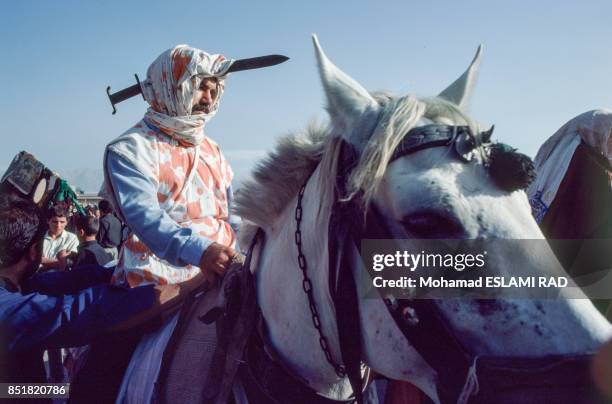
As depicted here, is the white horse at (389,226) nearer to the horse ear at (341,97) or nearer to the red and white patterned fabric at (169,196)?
the horse ear at (341,97)

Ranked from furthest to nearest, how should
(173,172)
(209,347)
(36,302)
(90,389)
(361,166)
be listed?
(173,172), (90,389), (36,302), (209,347), (361,166)

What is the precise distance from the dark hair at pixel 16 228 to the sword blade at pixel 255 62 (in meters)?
1.30

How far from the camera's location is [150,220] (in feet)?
6.71

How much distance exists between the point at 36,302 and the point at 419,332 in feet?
5.70

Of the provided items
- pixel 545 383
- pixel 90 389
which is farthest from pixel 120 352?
pixel 545 383

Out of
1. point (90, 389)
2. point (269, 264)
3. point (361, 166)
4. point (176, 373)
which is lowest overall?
point (90, 389)

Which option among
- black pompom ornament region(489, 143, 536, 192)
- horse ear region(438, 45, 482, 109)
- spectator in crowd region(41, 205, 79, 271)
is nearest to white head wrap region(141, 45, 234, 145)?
horse ear region(438, 45, 482, 109)

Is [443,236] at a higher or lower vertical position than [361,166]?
lower

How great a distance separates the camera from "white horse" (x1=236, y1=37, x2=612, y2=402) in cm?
120

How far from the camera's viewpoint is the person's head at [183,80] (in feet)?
8.23

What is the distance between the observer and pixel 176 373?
76.9 inches

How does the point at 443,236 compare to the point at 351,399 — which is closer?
the point at 443,236

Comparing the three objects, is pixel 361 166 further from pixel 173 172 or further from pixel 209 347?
pixel 173 172

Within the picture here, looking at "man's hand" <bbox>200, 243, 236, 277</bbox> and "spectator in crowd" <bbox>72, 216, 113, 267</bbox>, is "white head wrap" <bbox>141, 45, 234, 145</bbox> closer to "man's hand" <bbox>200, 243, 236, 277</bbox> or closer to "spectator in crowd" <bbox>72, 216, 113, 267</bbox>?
"man's hand" <bbox>200, 243, 236, 277</bbox>
